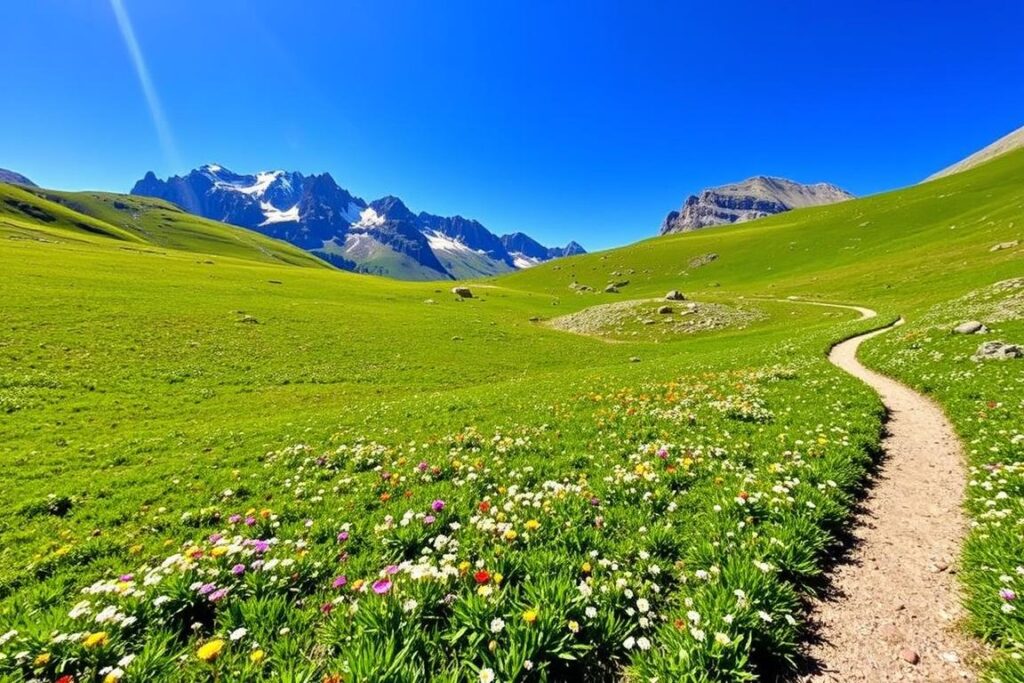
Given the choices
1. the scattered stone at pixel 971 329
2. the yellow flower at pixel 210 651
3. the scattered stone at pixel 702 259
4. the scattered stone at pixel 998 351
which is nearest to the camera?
the yellow flower at pixel 210 651

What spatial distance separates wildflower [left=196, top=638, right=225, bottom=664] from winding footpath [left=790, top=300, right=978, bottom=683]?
7198mm

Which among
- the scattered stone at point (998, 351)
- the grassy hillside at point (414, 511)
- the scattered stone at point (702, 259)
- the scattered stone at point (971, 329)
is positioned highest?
the scattered stone at point (702, 259)

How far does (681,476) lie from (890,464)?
6539mm

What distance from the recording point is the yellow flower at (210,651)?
5066mm

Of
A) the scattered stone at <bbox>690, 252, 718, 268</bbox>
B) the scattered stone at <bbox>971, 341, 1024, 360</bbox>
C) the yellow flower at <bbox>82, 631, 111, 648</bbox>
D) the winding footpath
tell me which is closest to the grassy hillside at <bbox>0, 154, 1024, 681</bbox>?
the yellow flower at <bbox>82, 631, 111, 648</bbox>

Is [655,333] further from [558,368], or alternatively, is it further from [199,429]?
[199,429]

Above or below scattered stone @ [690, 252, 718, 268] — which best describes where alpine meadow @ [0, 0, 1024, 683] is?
below

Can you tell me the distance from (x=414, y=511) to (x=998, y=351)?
2799cm

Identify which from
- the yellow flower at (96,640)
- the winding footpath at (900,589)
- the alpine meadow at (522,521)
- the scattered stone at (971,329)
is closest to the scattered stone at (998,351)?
the alpine meadow at (522,521)

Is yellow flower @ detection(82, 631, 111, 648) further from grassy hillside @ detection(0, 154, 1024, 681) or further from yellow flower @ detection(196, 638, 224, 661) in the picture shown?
yellow flower @ detection(196, 638, 224, 661)

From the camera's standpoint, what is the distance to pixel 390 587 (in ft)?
19.9

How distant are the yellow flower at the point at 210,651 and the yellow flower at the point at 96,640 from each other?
1200mm

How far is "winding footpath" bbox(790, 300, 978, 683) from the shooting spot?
18.2 ft

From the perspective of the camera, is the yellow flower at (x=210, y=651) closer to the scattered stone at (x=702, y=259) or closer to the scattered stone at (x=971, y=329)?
the scattered stone at (x=971, y=329)
